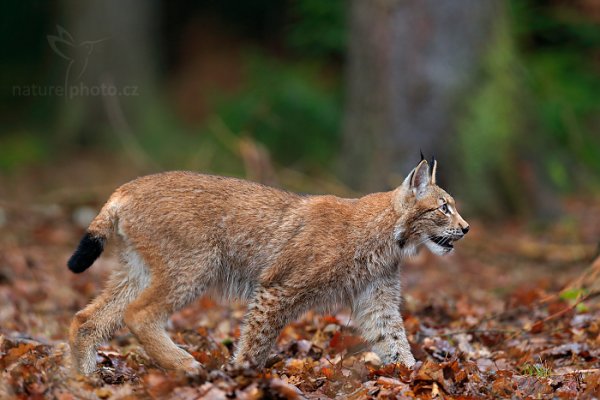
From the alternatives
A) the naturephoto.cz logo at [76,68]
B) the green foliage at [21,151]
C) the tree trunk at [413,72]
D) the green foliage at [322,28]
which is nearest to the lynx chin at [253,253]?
the tree trunk at [413,72]

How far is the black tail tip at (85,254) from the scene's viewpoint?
20.3 feet

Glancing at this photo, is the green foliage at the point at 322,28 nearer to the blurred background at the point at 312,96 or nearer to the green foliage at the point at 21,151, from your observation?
the blurred background at the point at 312,96

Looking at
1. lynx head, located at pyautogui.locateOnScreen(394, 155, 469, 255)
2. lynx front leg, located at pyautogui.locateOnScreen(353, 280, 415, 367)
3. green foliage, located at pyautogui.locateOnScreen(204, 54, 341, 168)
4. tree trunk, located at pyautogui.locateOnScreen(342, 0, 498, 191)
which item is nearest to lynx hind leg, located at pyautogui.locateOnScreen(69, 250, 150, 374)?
lynx front leg, located at pyautogui.locateOnScreen(353, 280, 415, 367)

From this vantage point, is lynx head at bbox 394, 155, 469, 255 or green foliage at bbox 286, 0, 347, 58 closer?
lynx head at bbox 394, 155, 469, 255

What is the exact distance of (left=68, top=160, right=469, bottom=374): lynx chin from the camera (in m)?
6.11

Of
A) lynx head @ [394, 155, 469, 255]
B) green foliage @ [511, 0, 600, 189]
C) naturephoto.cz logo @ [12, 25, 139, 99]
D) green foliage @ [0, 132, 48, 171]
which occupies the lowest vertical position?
lynx head @ [394, 155, 469, 255]

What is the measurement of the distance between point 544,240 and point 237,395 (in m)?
8.28

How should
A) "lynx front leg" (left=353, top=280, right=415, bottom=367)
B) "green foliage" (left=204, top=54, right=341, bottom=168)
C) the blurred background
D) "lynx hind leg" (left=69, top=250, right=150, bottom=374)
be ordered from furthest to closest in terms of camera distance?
"green foliage" (left=204, top=54, right=341, bottom=168), the blurred background, "lynx front leg" (left=353, top=280, right=415, bottom=367), "lynx hind leg" (left=69, top=250, right=150, bottom=374)

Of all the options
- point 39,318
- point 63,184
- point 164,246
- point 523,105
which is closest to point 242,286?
point 164,246

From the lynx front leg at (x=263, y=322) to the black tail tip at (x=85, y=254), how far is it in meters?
1.13

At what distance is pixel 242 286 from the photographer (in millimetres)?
→ 6523

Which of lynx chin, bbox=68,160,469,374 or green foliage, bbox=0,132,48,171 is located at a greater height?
green foliage, bbox=0,132,48,171

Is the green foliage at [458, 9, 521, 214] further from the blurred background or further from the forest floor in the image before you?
the forest floor

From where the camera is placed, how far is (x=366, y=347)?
6.77 metres
